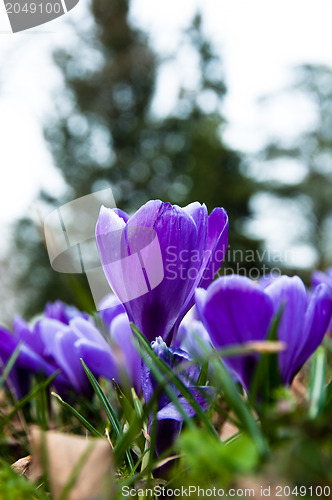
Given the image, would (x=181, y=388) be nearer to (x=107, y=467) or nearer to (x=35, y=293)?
(x=107, y=467)

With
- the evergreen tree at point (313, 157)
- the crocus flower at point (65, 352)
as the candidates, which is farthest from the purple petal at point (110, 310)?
the evergreen tree at point (313, 157)

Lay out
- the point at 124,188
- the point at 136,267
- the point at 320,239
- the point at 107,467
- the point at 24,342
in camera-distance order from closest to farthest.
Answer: the point at 107,467
the point at 136,267
the point at 24,342
the point at 124,188
the point at 320,239

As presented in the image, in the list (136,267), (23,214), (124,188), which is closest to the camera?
(136,267)

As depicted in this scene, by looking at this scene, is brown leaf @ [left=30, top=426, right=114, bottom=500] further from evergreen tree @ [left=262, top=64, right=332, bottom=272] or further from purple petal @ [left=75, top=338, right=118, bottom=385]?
evergreen tree @ [left=262, top=64, right=332, bottom=272]

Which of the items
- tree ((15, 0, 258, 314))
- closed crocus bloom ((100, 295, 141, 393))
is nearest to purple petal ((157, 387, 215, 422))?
closed crocus bloom ((100, 295, 141, 393))

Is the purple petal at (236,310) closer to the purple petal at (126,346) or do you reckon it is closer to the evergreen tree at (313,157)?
the purple petal at (126,346)

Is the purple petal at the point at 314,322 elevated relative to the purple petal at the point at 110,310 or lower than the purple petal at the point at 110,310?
elevated

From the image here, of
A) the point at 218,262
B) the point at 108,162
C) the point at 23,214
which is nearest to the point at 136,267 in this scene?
the point at 218,262
